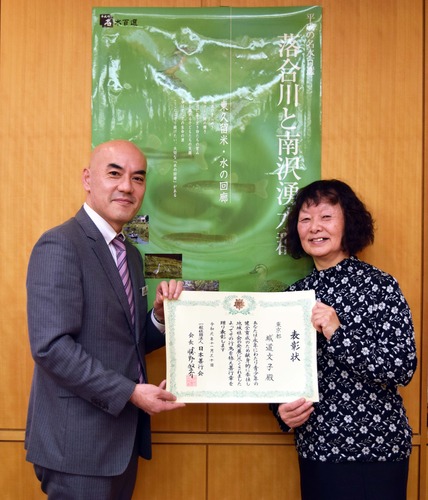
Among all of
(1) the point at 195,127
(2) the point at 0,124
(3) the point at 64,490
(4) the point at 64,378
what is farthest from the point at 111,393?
(2) the point at 0,124

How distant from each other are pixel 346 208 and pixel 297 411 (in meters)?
0.74

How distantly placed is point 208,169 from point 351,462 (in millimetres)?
1234

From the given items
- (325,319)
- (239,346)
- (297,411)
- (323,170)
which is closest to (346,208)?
(323,170)

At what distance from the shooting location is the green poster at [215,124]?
1.94 metres

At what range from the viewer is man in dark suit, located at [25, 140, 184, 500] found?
1364 millimetres

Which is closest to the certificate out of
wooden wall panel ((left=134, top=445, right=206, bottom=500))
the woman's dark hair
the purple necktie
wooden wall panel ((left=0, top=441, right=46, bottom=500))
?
the purple necktie

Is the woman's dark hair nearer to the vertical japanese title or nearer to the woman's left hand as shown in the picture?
the vertical japanese title

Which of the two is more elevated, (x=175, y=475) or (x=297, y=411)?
(x=297, y=411)

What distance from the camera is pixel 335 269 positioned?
165 centimetres

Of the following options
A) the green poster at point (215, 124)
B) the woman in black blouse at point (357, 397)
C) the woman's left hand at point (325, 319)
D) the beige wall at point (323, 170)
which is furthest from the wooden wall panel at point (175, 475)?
the woman's left hand at point (325, 319)

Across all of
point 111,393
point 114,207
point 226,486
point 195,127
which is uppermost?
point 195,127

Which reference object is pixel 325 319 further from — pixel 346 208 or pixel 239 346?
pixel 346 208

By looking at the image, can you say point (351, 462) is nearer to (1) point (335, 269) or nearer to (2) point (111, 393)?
(1) point (335, 269)

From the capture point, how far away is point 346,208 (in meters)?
1.70
